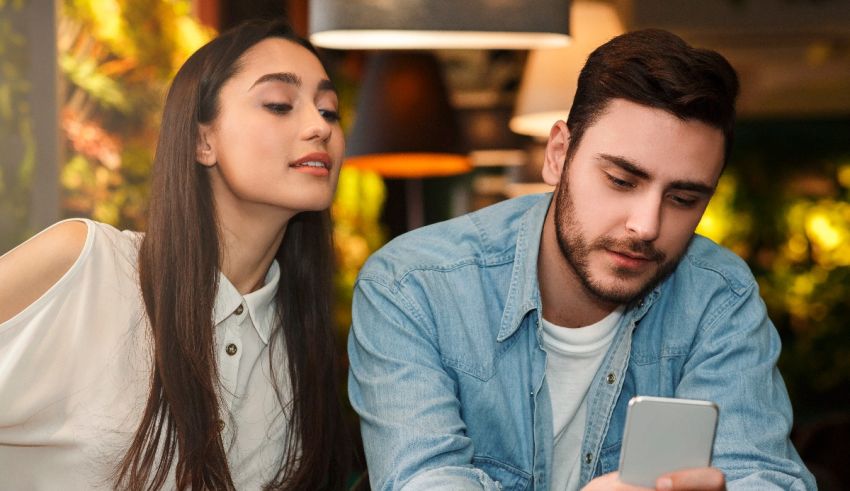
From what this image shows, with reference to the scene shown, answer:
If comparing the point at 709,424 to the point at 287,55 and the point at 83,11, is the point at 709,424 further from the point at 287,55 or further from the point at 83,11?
the point at 83,11

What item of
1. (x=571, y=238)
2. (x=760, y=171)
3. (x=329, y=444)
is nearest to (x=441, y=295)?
(x=571, y=238)

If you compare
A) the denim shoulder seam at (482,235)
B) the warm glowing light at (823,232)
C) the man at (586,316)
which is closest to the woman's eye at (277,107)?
the man at (586,316)

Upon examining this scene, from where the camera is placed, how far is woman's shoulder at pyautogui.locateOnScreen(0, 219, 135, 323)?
1923 mm

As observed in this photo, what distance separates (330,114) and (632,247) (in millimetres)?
727

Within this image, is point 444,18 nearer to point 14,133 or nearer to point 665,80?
point 665,80

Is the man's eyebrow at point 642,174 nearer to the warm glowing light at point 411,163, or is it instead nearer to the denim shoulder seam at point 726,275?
the denim shoulder seam at point 726,275

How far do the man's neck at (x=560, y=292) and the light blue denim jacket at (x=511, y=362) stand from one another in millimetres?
44

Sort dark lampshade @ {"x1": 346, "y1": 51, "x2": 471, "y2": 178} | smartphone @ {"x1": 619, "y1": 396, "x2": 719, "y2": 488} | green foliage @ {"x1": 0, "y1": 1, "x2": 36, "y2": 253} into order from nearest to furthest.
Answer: smartphone @ {"x1": 619, "y1": 396, "x2": 719, "y2": 488}
green foliage @ {"x1": 0, "y1": 1, "x2": 36, "y2": 253}
dark lampshade @ {"x1": 346, "y1": 51, "x2": 471, "y2": 178}

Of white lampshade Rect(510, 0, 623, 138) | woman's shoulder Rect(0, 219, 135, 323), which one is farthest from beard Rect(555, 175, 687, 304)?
white lampshade Rect(510, 0, 623, 138)

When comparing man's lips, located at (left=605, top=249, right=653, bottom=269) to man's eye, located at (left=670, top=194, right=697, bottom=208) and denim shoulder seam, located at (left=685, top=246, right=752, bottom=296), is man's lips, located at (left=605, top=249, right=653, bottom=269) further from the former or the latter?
denim shoulder seam, located at (left=685, top=246, right=752, bottom=296)

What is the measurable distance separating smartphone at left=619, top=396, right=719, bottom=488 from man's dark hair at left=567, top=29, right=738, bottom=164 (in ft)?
2.33

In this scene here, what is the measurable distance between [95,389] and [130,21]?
1.80m

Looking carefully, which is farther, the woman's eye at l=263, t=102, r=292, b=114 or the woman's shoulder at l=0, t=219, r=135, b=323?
the woman's eye at l=263, t=102, r=292, b=114

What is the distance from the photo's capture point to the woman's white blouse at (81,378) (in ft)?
6.40
